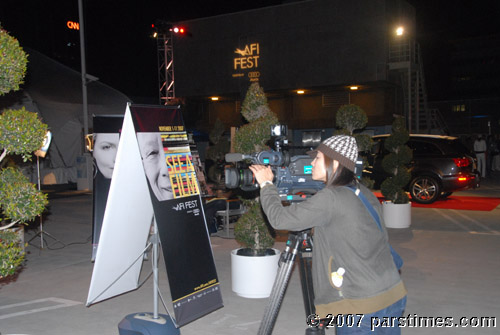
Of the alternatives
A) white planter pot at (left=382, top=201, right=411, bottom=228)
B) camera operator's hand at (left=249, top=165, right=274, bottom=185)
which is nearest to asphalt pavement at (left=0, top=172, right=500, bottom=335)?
white planter pot at (left=382, top=201, right=411, bottom=228)

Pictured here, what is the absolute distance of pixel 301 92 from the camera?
2494cm

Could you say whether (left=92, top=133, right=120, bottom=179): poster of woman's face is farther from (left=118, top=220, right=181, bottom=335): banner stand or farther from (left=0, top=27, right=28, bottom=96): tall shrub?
(left=0, top=27, right=28, bottom=96): tall shrub

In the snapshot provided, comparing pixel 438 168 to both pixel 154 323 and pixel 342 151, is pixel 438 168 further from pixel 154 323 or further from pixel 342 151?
pixel 342 151

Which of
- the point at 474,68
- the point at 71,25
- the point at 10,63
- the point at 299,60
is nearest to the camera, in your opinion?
the point at 10,63

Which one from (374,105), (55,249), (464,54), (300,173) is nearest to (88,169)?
(55,249)

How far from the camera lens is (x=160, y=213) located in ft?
13.3

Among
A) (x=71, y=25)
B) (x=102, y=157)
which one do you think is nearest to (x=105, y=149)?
(x=102, y=157)

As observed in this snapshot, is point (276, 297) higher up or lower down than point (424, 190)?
higher up

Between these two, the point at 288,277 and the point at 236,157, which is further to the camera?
the point at 236,157

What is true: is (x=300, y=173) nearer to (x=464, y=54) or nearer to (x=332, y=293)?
(x=332, y=293)

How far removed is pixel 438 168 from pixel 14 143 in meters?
11.7

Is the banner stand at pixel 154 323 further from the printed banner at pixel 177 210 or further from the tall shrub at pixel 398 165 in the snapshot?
the tall shrub at pixel 398 165

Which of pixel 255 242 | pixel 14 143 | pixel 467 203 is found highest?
pixel 14 143

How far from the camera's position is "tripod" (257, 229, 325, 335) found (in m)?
3.18
